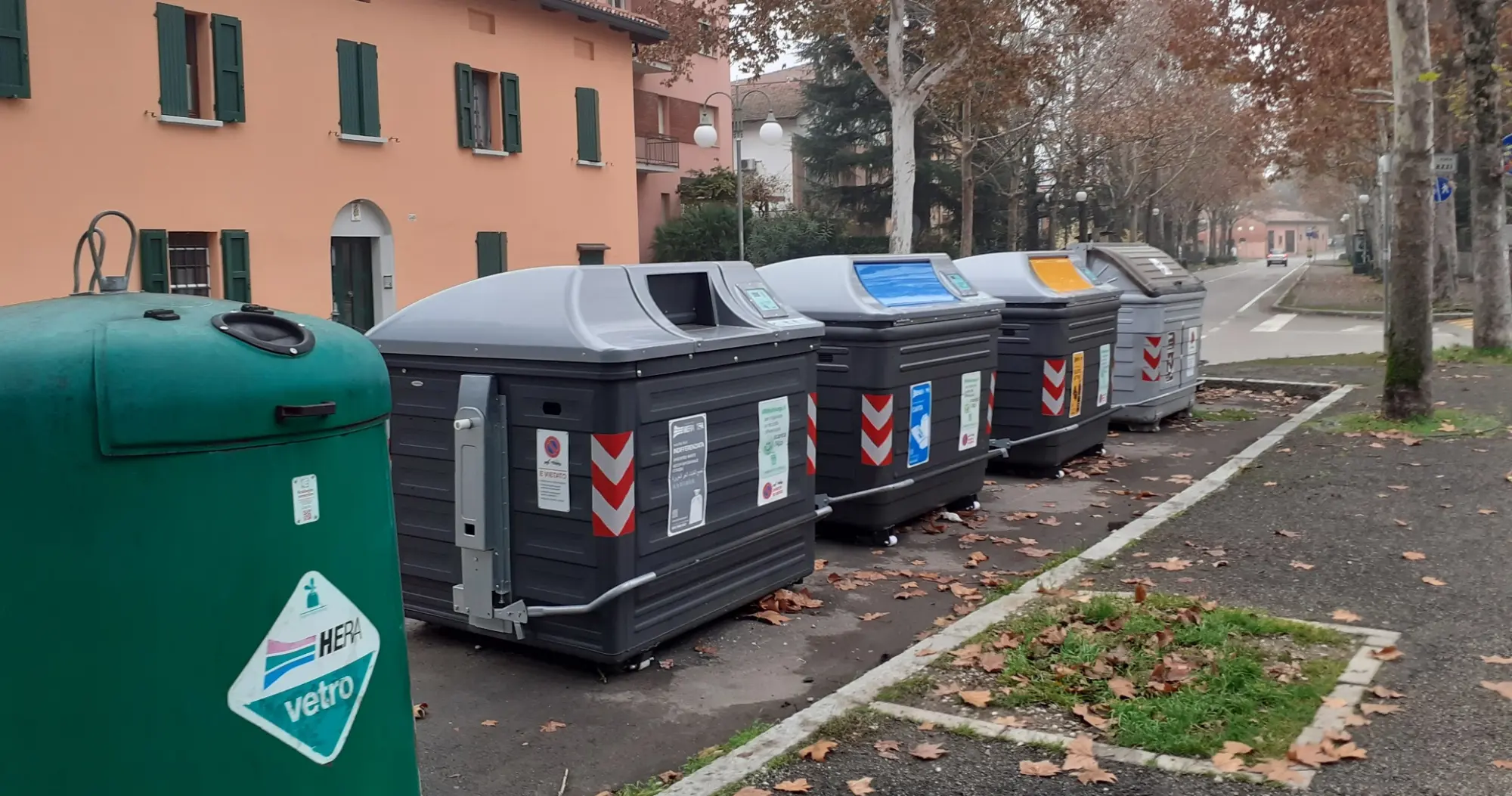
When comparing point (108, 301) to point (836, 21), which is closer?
point (108, 301)

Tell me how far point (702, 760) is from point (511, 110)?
24.2 meters

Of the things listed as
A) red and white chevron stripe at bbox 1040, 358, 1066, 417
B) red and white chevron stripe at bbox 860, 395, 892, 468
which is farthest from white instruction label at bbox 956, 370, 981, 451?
red and white chevron stripe at bbox 1040, 358, 1066, 417

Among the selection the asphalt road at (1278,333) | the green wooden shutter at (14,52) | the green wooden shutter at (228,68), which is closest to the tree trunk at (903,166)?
the asphalt road at (1278,333)

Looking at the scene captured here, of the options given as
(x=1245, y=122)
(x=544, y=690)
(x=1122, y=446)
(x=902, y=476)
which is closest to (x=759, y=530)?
(x=544, y=690)

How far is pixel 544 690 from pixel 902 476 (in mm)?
3164

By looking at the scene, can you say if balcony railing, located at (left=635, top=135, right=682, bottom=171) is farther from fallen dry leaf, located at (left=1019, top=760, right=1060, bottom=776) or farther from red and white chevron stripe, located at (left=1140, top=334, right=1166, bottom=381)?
fallen dry leaf, located at (left=1019, top=760, right=1060, bottom=776)

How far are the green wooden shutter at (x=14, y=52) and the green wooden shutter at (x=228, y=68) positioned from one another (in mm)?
3194

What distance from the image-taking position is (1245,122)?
39.6 metres

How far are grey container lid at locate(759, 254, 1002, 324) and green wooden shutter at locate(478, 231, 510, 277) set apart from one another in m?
18.6

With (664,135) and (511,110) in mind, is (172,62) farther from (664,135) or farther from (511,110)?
(664,135)

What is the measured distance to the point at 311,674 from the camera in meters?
2.60

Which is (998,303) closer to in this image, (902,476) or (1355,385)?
(902,476)

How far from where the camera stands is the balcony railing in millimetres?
39125

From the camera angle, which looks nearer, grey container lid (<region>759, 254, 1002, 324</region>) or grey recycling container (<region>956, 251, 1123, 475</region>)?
grey container lid (<region>759, 254, 1002, 324</region>)
